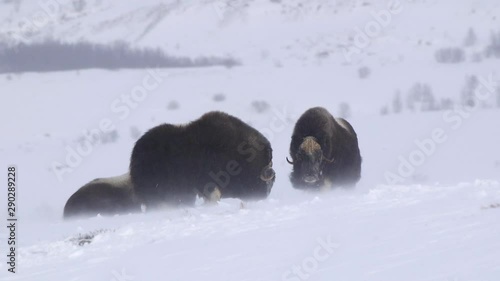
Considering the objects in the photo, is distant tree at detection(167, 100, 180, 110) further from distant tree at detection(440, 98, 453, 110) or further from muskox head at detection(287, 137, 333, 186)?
muskox head at detection(287, 137, 333, 186)

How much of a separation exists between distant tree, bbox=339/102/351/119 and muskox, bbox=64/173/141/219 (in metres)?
41.6

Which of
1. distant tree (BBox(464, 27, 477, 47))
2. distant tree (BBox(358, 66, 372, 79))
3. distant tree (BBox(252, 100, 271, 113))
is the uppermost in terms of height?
distant tree (BBox(464, 27, 477, 47))

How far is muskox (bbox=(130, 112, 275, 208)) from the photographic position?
1402 cm

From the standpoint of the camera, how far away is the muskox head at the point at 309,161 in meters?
14.1

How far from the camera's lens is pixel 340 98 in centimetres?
6581

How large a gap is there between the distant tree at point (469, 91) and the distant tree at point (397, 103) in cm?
472

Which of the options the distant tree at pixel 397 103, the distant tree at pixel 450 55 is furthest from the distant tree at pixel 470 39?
the distant tree at pixel 397 103

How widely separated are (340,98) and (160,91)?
633 inches

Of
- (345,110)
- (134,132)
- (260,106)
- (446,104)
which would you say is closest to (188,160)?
(134,132)

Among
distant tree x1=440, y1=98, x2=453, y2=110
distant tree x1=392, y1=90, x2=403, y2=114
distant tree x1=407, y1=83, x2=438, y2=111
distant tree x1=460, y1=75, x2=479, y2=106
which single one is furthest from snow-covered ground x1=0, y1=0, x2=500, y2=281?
distant tree x1=440, y1=98, x2=453, y2=110

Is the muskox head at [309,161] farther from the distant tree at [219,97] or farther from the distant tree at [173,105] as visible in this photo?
the distant tree at [219,97]

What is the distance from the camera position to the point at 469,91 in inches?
2403

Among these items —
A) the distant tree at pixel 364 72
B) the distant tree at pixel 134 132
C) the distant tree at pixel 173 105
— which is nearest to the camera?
the distant tree at pixel 134 132

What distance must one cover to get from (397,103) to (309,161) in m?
47.6
